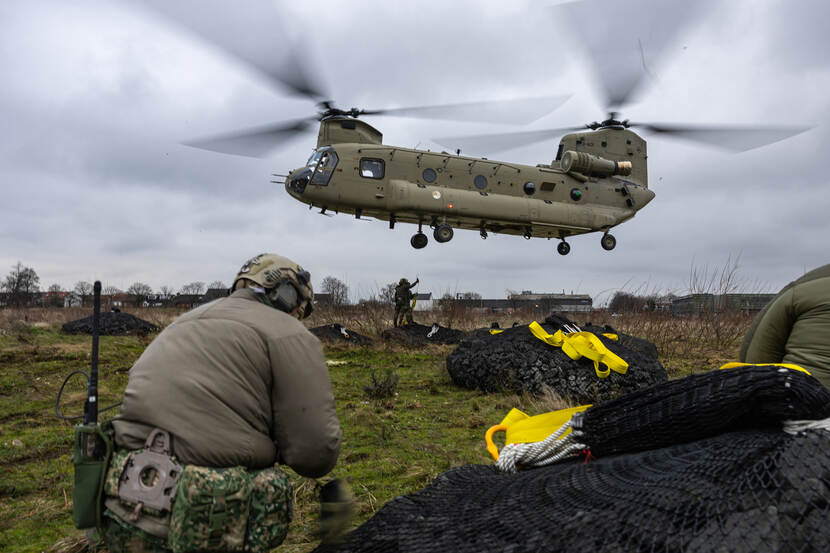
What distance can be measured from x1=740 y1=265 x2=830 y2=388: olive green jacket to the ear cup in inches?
86.3

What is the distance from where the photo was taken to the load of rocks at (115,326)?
13.7 m

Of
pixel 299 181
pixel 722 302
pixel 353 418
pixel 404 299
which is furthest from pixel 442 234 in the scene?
pixel 353 418

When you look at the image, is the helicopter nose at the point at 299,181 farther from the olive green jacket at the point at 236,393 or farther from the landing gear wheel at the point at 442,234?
the olive green jacket at the point at 236,393

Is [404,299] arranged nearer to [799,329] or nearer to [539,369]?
[539,369]

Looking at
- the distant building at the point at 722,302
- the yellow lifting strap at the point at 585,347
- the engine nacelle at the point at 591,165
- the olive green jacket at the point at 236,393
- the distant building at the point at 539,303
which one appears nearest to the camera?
the olive green jacket at the point at 236,393

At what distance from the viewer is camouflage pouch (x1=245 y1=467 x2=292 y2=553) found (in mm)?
1870

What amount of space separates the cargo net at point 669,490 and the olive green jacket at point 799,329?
1.88ft

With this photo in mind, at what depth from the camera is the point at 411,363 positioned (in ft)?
31.6

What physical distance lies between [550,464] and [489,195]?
43.1ft

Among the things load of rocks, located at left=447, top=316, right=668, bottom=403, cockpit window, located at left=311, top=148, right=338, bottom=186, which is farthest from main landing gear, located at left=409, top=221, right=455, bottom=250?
load of rocks, located at left=447, top=316, right=668, bottom=403

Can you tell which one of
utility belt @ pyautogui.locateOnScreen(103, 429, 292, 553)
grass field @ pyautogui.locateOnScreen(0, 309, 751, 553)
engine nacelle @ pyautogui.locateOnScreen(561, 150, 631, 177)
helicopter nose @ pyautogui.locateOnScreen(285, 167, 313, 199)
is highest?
engine nacelle @ pyautogui.locateOnScreen(561, 150, 631, 177)

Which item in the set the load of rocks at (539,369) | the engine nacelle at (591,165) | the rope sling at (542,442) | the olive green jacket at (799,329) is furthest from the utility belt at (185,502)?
the engine nacelle at (591,165)

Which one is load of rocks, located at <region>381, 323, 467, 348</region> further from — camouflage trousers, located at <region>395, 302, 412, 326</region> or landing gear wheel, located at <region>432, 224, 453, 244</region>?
landing gear wheel, located at <region>432, 224, 453, 244</region>

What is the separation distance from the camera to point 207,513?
1.75 m
